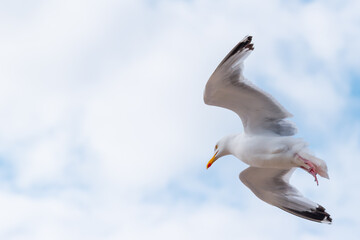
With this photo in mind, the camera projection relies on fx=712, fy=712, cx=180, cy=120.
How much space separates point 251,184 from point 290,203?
2.27 feet

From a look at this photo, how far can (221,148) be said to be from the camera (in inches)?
438

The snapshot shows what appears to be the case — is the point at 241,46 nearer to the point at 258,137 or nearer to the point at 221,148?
the point at 258,137

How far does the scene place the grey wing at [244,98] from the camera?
10023mm

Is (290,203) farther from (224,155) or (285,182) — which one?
(224,155)

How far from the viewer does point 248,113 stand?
10.7 meters

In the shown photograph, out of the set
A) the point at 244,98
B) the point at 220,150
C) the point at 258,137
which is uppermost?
the point at 244,98

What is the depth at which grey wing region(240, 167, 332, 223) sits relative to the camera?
37.0ft

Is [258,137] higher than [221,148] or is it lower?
lower

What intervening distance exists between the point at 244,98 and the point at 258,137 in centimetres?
61

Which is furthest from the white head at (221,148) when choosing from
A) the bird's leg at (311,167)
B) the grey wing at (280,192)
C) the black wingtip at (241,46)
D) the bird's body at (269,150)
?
the black wingtip at (241,46)

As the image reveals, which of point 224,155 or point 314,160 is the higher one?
point 224,155

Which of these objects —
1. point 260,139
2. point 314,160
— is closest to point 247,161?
point 260,139

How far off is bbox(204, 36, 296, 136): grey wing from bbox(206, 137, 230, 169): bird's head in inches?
19.4

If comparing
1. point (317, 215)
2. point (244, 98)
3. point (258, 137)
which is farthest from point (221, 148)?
point (317, 215)
